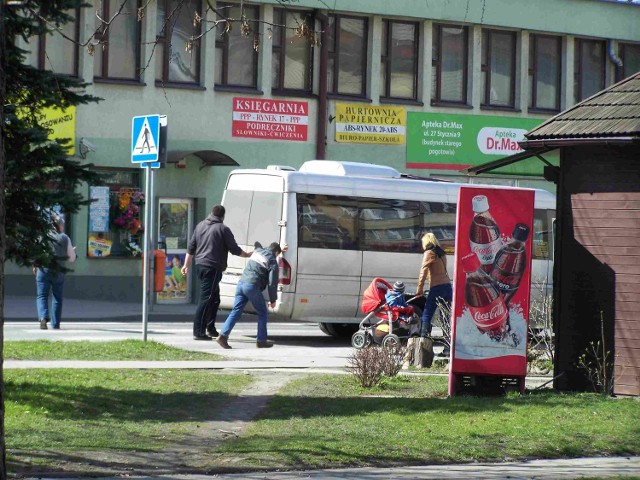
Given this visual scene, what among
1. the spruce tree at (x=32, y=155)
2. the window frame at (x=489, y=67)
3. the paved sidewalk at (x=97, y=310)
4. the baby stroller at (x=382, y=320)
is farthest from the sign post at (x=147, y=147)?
the window frame at (x=489, y=67)

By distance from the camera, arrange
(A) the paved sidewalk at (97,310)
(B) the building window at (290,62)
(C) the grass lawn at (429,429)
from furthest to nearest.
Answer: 1. (B) the building window at (290,62)
2. (A) the paved sidewalk at (97,310)
3. (C) the grass lawn at (429,429)

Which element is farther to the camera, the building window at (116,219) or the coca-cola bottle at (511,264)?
the building window at (116,219)

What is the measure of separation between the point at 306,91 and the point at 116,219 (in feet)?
19.7

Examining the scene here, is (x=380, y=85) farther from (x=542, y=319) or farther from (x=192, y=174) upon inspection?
(x=542, y=319)

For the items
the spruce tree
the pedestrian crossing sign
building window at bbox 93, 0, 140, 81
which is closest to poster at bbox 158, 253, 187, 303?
building window at bbox 93, 0, 140, 81

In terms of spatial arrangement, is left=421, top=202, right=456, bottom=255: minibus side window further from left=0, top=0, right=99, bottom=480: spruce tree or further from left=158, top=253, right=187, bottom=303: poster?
left=0, top=0, right=99, bottom=480: spruce tree

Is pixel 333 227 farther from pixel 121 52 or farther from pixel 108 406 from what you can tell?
pixel 121 52

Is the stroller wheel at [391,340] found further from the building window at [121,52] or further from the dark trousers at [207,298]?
the building window at [121,52]

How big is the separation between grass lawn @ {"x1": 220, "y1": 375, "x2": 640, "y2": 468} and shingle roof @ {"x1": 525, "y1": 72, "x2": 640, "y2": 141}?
2561 mm

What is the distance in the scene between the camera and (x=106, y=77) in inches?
1128

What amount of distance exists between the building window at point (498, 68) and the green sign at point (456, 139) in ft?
2.09

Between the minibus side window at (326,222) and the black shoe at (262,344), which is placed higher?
the minibus side window at (326,222)

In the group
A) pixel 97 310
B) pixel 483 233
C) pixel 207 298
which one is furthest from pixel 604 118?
pixel 97 310

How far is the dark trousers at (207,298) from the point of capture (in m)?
18.3
